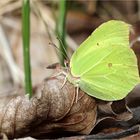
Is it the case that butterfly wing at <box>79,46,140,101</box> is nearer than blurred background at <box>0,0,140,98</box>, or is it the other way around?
butterfly wing at <box>79,46,140,101</box>

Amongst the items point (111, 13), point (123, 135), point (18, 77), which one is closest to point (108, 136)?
point (123, 135)

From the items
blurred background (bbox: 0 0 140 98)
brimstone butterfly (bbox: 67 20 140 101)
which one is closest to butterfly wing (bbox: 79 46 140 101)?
brimstone butterfly (bbox: 67 20 140 101)

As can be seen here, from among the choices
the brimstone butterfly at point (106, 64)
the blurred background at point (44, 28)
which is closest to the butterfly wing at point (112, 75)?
the brimstone butterfly at point (106, 64)

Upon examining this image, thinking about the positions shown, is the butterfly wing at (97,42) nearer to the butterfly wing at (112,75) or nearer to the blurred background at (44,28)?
the butterfly wing at (112,75)

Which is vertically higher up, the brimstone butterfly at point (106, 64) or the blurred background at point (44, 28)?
the brimstone butterfly at point (106, 64)

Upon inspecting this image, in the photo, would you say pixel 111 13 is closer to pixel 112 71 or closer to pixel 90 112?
pixel 112 71

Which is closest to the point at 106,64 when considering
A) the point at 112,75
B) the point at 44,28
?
the point at 112,75

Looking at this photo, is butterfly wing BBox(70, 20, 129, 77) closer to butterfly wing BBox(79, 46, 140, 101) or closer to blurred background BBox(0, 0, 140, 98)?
butterfly wing BBox(79, 46, 140, 101)
